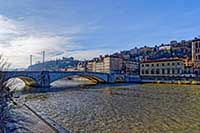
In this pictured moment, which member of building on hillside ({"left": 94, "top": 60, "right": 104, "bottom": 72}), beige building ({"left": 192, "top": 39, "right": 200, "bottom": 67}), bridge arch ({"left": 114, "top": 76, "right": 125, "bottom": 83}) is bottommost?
bridge arch ({"left": 114, "top": 76, "right": 125, "bottom": 83})

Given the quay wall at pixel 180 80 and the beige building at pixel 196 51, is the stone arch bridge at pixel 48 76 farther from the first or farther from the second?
the beige building at pixel 196 51

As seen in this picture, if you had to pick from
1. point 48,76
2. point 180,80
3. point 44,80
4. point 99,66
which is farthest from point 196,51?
point 99,66

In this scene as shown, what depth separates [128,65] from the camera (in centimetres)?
14100

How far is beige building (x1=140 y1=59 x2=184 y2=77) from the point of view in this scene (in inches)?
3654

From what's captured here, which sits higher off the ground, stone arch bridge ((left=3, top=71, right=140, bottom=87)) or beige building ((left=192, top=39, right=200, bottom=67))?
Answer: beige building ((left=192, top=39, right=200, bottom=67))

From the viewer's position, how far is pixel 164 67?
97.8m

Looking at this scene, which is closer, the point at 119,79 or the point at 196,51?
the point at 119,79

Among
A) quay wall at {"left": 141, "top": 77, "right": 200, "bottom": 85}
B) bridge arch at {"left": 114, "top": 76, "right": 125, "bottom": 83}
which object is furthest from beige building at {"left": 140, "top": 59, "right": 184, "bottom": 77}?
bridge arch at {"left": 114, "top": 76, "right": 125, "bottom": 83}

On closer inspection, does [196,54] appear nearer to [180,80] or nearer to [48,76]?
[180,80]

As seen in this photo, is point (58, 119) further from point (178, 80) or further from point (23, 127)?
point (178, 80)

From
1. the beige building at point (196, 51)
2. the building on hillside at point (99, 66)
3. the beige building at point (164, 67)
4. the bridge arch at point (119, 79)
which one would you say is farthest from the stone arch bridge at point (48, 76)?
the building on hillside at point (99, 66)

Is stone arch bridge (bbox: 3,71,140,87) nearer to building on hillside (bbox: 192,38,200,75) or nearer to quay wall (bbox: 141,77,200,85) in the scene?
quay wall (bbox: 141,77,200,85)

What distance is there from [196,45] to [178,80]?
25341 mm

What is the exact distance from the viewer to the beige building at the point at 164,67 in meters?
92.8
